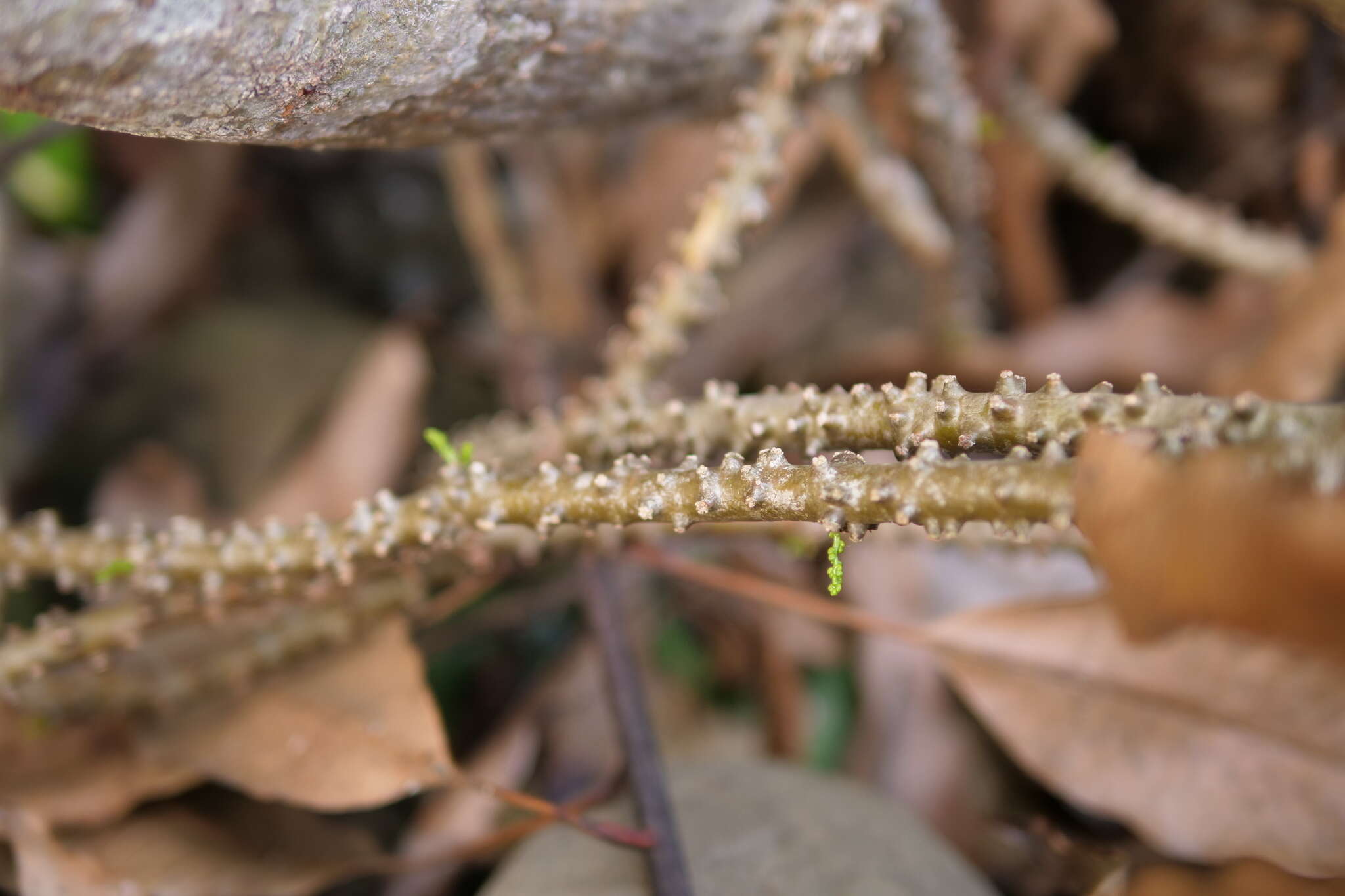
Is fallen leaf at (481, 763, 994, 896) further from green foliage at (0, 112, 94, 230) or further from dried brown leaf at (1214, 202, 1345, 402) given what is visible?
green foliage at (0, 112, 94, 230)

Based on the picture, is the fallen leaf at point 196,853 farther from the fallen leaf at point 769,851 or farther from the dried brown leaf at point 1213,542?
the dried brown leaf at point 1213,542

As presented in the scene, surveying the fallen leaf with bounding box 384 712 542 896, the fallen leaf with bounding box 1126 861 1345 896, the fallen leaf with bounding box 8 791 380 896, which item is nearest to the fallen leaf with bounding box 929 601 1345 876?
the fallen leaf with bounding box 1126 861 1345 896

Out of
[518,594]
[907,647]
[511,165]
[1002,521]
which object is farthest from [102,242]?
[1002,521]

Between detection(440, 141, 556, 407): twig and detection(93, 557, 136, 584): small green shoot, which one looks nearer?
detection(93, 557, 136, 584): small green shoot

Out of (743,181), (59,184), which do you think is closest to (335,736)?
(743,181)

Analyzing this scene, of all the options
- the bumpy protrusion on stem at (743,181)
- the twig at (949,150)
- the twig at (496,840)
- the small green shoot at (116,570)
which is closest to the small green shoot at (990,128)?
the twig at (949,150)

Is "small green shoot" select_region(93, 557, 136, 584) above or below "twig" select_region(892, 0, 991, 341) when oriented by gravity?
below

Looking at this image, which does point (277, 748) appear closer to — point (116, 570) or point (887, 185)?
point (116, 570)
